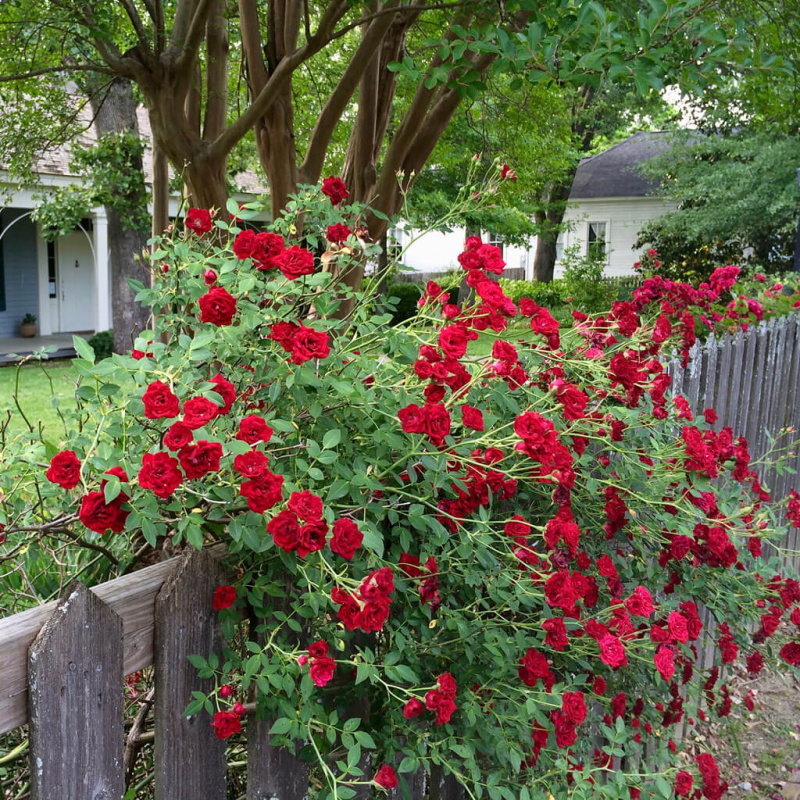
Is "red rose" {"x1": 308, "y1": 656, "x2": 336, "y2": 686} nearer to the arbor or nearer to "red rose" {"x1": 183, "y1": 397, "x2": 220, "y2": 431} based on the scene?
"red rose" {"x1": 183, "y1": 397, "x2": 220, "y2": 431}

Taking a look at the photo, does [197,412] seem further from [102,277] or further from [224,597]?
[102,277]

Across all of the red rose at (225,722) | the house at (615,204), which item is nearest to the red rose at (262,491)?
the red rose at (225,722)

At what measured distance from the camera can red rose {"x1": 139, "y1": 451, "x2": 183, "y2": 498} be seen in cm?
128

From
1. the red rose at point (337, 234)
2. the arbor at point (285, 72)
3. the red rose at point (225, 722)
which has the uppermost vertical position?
the arbor at point (285, 72)

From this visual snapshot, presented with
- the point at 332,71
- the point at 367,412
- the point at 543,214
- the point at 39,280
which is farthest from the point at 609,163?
the point at 367,412

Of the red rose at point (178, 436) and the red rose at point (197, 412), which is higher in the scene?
the red rose at point (197, 412)

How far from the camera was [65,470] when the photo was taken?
4.40ft

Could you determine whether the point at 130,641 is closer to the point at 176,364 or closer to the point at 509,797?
the point at 176,364

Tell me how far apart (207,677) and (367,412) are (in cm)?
62

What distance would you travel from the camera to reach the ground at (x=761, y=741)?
10.5 ft

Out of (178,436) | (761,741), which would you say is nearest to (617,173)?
(761,741)

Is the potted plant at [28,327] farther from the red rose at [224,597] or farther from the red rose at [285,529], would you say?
the red rose at [285,529]

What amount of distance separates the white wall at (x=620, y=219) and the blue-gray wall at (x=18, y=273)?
17708 millimetres

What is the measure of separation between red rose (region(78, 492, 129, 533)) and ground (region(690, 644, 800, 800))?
2484 millimetres
